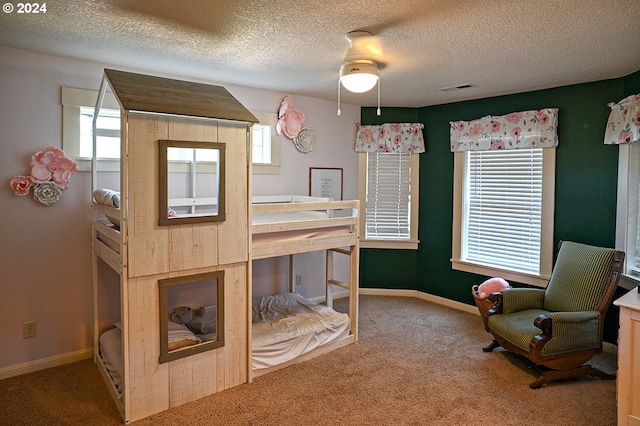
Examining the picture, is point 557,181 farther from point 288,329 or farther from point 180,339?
point 180,339

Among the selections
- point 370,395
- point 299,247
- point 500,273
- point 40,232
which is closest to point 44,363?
point 40,232

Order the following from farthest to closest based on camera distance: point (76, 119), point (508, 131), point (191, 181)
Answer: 1. point (508, 131)
2. point (191, 181)
3. point (76, 119)

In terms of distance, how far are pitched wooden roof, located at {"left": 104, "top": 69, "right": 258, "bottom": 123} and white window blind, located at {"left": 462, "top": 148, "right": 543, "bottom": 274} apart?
2.80 metres

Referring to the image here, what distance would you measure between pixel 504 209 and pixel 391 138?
4.87 feet

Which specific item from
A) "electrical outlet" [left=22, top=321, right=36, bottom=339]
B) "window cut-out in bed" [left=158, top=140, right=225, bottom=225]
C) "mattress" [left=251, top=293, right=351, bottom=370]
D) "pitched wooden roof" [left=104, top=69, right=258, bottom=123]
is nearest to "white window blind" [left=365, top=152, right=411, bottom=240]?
"mattress" [left=251, top=293, right=351, bottom=370]

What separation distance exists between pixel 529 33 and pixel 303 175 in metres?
2.65

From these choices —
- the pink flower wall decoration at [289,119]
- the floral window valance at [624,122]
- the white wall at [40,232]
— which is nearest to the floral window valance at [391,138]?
the pink flower wall decoration at [289,119]

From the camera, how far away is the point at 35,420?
2539 mm

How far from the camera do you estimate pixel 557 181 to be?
4.03 meters

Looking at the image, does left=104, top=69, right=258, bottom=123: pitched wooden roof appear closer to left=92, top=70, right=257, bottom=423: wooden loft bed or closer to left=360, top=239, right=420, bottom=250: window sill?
left=92, top=70, right=257, bottom=423: wooden loft bed

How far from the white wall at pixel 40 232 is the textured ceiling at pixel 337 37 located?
0.19 m

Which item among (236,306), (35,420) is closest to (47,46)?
(236,306)

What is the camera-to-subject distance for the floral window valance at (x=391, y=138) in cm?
501

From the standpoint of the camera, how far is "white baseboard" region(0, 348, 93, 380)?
10.0ft
